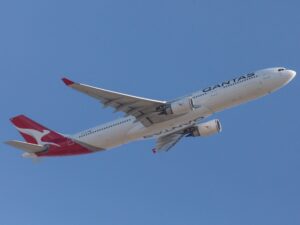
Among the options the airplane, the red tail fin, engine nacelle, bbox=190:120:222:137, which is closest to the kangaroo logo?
the red tail fin

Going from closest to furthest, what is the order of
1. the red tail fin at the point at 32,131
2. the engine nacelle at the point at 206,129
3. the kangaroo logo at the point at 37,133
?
the engine nacelle at the point at 206,129 → the red tail fin at the point at 32,131 → the kangaroo logo at the point at 37,133

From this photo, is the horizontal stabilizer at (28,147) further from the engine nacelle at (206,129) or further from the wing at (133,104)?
the engine nacelle at (206,129)

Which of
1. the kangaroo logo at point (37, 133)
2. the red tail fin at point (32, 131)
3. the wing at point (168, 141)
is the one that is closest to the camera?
the red tail fin at point (32, 131)

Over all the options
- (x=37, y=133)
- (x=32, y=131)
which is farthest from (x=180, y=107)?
(x=32, y=131)

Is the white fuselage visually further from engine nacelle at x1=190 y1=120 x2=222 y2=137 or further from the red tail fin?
the red tail fin

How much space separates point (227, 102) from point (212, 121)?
19.2 ft

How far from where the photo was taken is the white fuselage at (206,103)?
170ft

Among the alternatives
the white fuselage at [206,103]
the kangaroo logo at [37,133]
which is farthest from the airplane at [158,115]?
the kangaroo logo at [37,133]

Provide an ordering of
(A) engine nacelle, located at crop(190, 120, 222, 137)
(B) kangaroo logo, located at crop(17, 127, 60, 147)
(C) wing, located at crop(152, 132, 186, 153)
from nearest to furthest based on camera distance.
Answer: (A) engine nacelle, located at crop(190, 120, 222, 137), (B) kangaroo logo, located at crop(17, 127, 60, 147), (C) wing, located at crop(152, 132, 186, 153)

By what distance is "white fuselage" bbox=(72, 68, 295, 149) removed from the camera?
2039 inches

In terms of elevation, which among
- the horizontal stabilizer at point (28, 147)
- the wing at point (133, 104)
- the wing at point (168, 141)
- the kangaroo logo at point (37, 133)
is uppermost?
the kangaroo logo at point (37, 133)

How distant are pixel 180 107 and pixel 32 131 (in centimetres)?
1553

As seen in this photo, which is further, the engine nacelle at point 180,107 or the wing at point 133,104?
the engine nacelle at point 180,107

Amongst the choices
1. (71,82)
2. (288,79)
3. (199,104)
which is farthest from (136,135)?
Result: (288,79)
